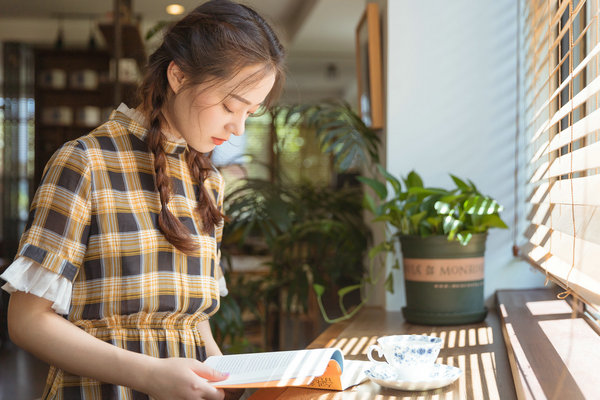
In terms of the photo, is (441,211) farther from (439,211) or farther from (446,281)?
(446,281)

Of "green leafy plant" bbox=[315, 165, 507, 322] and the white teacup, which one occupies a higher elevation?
"green leafy plant" bbox=[315, 165, 507, 322]

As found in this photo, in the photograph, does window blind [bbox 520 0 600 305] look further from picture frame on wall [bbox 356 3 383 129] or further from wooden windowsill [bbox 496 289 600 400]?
picture frame on wall [bbox 356 3 383 129]

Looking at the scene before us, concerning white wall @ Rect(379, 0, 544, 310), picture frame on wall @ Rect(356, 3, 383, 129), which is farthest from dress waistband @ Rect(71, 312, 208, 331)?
picture frame on wall @ Rect(356, 3, 383, 129)

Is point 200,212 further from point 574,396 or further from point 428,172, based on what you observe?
point 428,172

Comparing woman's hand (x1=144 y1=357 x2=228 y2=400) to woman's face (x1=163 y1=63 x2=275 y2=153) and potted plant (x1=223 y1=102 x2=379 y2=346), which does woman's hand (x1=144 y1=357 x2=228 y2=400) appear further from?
potted plant (x1=223 y1=102 x2=379 y2=346)

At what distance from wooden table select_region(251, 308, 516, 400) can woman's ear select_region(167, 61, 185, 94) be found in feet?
1.91

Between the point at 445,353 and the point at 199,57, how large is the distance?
0.80 m

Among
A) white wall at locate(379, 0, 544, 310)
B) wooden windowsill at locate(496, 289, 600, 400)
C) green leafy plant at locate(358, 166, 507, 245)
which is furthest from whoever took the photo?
white wall at locate(379, 0, 544, 310)

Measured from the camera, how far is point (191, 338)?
1.22 metres

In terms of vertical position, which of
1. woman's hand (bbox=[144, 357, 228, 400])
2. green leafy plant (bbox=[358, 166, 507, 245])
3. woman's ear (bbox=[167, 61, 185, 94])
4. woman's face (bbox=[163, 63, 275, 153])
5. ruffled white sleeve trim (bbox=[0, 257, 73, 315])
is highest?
woman's ear (bbox=[167, 61, 185, 94])

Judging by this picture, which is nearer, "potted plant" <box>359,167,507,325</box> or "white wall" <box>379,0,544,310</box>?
"potted plant" <box>359,167,507,325</box>

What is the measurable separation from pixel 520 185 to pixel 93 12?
16.4 ft

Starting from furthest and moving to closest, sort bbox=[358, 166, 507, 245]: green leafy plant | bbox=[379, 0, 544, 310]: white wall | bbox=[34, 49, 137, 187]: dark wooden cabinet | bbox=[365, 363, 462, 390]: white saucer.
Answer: bbox=[34, 49, 137, 187]: dark wooden cabinet < bbox=[379, 0, 544, 310]: white wall < bbox=[358, 166, 507, 245]: green leafy plant < bbox=[365, 363, 462, 390]: white saucer

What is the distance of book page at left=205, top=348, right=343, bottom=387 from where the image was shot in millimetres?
999
